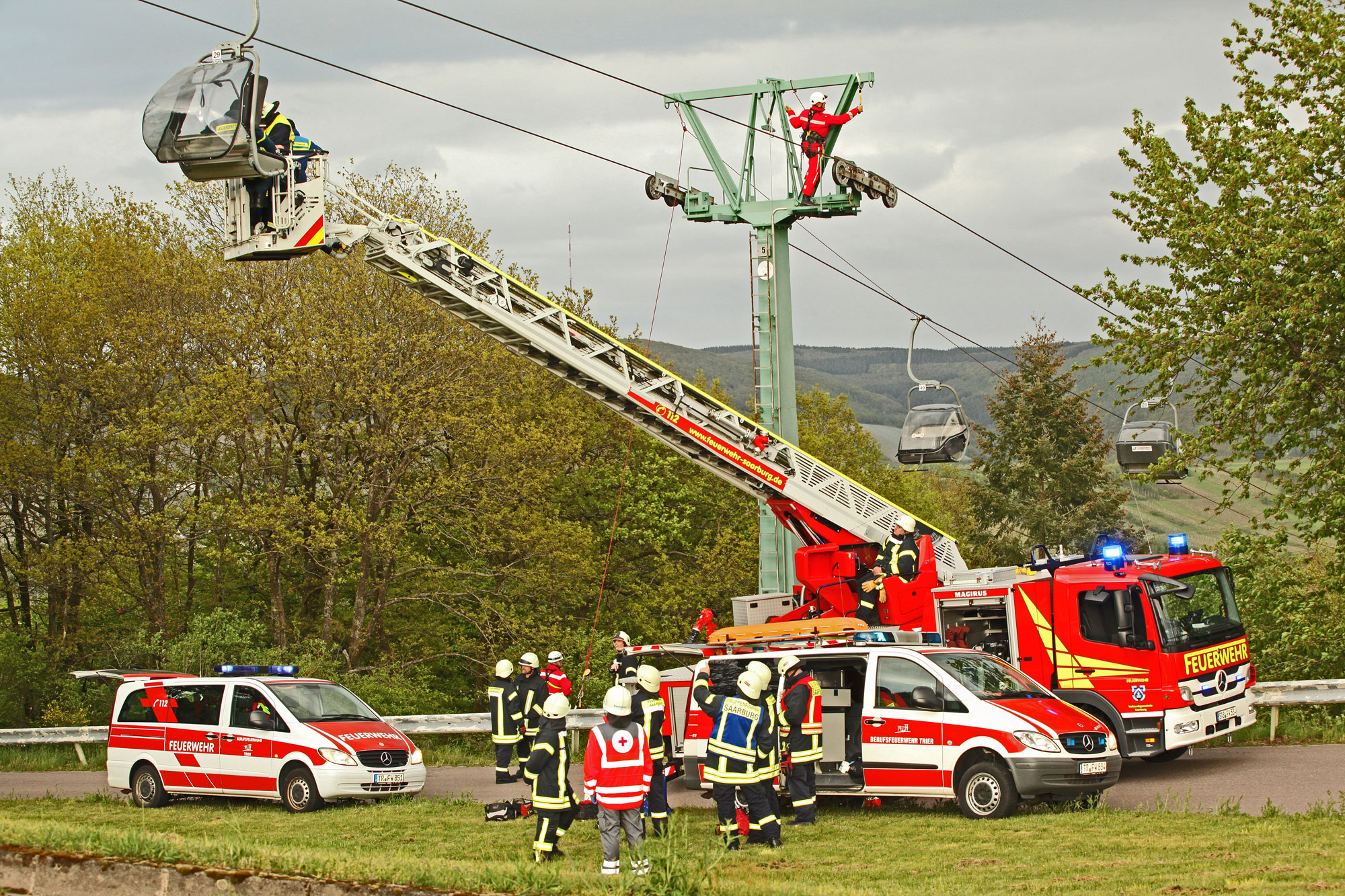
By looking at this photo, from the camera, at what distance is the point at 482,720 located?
61.2 feet

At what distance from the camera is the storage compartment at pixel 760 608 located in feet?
50.6

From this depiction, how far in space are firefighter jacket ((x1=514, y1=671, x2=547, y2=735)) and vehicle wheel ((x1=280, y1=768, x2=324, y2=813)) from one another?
239 centimetres

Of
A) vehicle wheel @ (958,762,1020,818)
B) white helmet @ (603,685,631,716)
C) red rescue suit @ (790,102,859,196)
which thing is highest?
red rescue suit @ (790,102,859,196)

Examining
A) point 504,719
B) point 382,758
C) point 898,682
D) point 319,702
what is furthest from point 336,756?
point 898,682

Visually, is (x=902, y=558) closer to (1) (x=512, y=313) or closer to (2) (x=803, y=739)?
(2) (x=803, y=739)

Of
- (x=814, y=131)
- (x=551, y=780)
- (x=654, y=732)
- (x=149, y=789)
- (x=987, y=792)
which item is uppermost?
(x=814, y=131)

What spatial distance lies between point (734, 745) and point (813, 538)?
593 centimetres

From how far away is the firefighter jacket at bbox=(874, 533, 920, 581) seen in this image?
549 inches

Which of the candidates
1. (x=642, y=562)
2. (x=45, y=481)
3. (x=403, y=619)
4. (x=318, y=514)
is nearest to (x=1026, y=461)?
(x=642, y=562)

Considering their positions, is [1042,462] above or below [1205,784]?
above

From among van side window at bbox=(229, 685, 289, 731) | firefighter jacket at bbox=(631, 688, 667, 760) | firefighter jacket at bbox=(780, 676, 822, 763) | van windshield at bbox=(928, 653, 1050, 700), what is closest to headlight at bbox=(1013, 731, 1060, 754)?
van windshield at bbox=(928, 653, 1050, 700)

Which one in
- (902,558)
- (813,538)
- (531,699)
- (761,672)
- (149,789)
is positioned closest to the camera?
(761,672)

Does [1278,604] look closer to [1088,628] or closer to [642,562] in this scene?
[1088,628]

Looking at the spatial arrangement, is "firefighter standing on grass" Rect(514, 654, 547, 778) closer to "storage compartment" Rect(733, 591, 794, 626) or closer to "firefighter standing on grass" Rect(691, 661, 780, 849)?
"firefighter standing on grass" Rect(691, 661, 780, 849)
